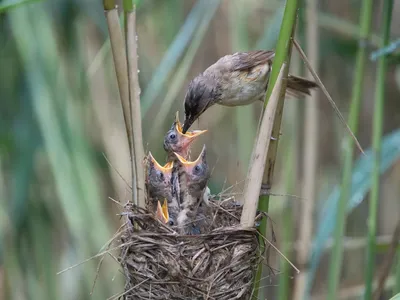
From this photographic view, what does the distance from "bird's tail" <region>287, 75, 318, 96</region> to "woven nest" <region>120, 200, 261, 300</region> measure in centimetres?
61

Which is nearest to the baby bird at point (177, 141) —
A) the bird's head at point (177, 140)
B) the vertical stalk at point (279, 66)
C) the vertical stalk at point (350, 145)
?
the bird's head at point (177, 140)

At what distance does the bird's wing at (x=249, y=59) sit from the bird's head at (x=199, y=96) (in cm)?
9

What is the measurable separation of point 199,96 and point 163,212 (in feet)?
1.20

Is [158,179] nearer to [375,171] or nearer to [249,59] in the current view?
[249,59]

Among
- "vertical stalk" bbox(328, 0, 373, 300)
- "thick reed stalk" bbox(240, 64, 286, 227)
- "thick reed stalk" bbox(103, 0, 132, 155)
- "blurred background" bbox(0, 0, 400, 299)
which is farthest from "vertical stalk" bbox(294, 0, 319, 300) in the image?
"thick reed stalk" bbox(103, 0, 132, 155)

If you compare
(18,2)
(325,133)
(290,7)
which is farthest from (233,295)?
(325,133)

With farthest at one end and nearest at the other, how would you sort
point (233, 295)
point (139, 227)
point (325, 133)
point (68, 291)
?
point (325, 133) < point (68, 291) < point (139, 227) < point (233, 295)

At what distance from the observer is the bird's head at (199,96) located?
1.99 meters

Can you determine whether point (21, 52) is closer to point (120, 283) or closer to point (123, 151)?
point (123, 151)

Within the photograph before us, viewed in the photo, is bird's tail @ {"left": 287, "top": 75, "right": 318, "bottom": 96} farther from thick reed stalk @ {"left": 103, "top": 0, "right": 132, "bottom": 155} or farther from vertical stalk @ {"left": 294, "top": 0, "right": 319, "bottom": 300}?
thick reed stalk @ {"left": 103, "top": 0, "right": 132, "bottom": 155}

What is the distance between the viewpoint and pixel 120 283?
8.38 feet

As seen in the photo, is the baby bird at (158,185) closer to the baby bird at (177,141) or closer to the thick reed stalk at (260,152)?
the baby bird at (177,141)

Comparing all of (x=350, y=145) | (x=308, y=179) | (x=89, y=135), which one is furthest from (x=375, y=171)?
(x=89, y=135)

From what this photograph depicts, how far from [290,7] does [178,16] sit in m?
1.28
